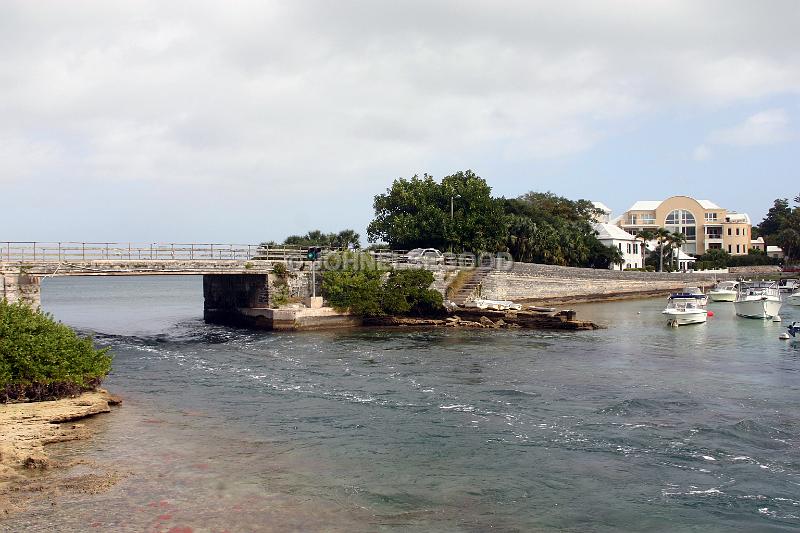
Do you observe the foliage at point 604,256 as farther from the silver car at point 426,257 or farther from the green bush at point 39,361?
the green bush at point 39,361

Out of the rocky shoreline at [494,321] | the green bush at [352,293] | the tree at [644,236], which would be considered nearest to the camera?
the rocky shoreline at [494,321]

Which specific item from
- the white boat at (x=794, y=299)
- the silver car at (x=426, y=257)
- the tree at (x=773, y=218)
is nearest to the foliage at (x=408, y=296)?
the silver car at (x=426, y=257)

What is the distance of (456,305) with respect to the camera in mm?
51875

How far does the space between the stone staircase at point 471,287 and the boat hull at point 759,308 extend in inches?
797

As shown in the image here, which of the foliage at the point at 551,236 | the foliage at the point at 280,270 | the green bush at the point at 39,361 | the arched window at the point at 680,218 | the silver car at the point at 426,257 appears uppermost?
the arched window at the point at 680,218

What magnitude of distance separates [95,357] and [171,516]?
1078cm

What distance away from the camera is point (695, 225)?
13112 centimetres

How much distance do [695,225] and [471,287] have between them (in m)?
87.5

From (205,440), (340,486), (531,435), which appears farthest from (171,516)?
(531,435)

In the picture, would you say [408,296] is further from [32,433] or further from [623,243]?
[623,243]

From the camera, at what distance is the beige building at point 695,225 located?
130 meters

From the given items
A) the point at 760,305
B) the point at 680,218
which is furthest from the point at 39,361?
the point at 680,218

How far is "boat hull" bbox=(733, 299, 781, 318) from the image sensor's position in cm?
5266

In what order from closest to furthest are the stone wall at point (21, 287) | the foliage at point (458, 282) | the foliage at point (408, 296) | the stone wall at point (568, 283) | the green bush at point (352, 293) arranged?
the stone wall at point (21, 287) < the green bush at point (352, 293) < the foliage at point (408, 296) < the foliage at point (458, 282) < the stone wall at point (568, 283)
